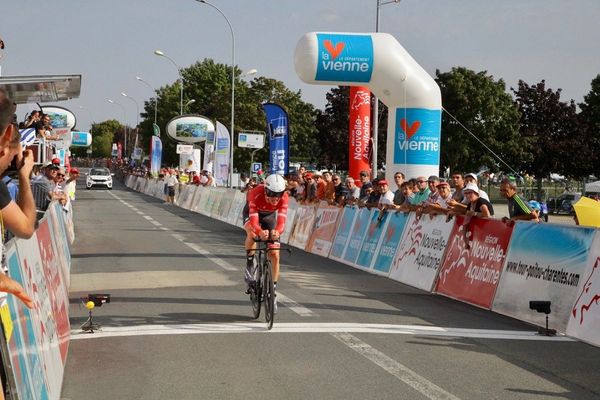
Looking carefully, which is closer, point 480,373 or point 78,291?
point 480,373

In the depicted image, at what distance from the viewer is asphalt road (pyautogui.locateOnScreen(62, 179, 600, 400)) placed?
22.8ft

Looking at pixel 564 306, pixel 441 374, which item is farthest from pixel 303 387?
pixel 564 306

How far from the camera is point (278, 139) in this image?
30.6 meters

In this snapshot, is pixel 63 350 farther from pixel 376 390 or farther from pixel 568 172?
pixel 568 172

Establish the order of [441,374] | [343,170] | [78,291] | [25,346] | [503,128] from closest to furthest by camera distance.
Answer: [25,346] → [441,374] → [78,291] → [503,128] → [343,170]

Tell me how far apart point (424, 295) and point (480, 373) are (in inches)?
219

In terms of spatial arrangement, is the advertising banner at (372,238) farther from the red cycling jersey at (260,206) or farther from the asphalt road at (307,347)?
the red cycling jersey at (260,206)

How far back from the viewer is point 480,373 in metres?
7.54

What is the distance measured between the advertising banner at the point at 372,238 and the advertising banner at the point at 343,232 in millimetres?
1031

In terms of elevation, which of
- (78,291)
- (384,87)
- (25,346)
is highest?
(384,87)

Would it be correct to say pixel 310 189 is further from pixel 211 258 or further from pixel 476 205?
pixel 476 205

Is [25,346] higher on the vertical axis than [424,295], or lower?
higher

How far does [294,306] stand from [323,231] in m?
8.84

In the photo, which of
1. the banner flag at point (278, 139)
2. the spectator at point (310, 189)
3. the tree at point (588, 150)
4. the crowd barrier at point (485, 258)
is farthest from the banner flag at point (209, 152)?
the crowd barrier at point (485, 258)
